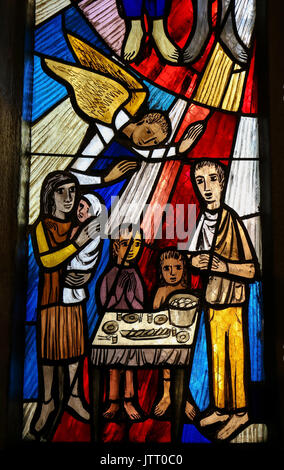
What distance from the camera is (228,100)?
9.95 ft

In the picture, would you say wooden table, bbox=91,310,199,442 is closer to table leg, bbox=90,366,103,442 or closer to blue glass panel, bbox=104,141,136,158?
table leg, bbox=90,366,103,442

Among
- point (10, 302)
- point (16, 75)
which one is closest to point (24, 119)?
point (16, 75)

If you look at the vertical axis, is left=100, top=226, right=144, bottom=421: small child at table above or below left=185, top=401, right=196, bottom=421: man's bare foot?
above

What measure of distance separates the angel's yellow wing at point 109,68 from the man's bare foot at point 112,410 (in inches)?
56.3

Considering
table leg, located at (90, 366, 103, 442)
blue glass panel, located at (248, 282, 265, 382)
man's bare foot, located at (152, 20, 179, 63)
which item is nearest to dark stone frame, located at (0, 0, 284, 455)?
blue glass panel, located at (248, 282, 265, 382)

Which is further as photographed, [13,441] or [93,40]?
[93,40]

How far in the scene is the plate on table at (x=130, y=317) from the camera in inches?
108

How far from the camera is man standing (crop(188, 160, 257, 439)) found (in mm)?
2668

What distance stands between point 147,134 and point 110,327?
0.97m

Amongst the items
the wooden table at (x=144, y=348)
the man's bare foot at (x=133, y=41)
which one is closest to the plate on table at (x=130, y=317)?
the wooden table at (x=144, y=348)

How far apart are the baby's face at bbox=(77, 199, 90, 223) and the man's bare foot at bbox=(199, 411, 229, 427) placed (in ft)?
3.52

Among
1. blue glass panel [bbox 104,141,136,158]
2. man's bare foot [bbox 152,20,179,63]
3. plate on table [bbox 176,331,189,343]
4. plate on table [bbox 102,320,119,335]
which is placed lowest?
plate on table [bbox 176,331,189,343]

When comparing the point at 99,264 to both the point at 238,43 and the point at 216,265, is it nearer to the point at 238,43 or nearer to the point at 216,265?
the point at 216,265
